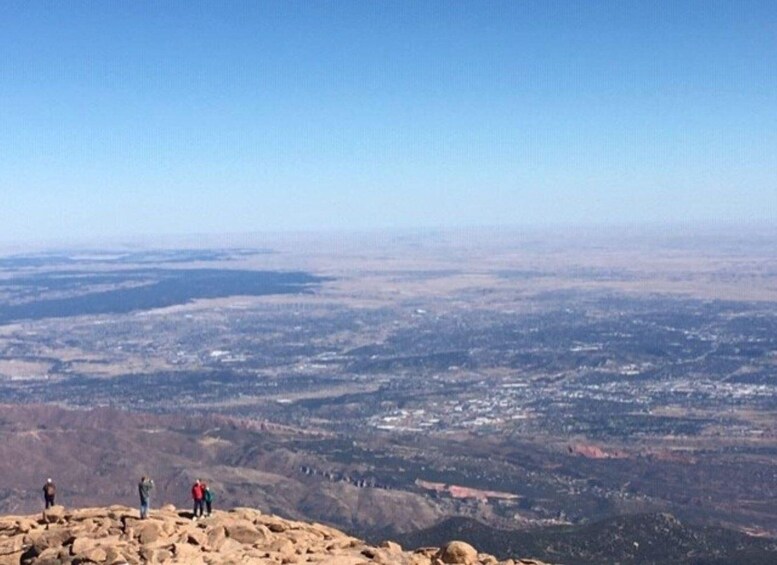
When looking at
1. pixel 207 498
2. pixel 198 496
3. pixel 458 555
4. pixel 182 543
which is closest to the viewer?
pixel 182 543

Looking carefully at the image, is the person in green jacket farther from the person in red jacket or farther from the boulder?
the boulder

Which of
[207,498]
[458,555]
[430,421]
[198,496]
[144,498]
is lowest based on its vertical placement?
[430,421]

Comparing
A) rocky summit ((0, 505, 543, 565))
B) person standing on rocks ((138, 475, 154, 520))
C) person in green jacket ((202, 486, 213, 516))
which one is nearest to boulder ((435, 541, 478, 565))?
rocky summit ((0, 505, 543, 565))

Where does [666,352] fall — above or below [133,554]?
below

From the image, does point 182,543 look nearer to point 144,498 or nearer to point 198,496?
point 144,498

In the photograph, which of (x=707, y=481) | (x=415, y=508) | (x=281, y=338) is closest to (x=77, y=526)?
(x=415, y=508)

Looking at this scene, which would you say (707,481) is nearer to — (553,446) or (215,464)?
(553,446)

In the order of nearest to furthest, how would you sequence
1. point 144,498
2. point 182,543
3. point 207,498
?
point 182,543 < point 144,498 < point 207,498

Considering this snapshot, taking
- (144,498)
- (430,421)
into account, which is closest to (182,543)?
(144,498)

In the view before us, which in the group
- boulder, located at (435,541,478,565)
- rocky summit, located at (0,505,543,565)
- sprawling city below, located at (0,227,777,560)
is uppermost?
rocky summit, located at (0,505,543,565)
